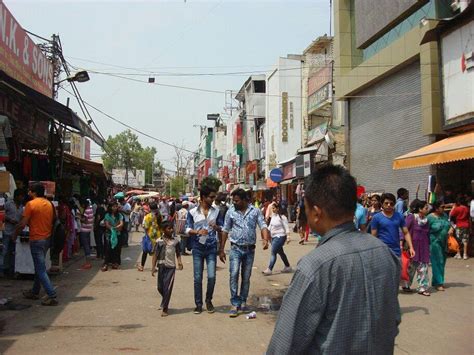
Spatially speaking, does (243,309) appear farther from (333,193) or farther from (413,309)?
(333,193)

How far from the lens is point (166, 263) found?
6.99 m

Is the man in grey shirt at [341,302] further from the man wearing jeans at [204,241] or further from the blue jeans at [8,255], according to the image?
the blue jeans at [8,255]

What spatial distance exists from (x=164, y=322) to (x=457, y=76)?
1101 centimetres

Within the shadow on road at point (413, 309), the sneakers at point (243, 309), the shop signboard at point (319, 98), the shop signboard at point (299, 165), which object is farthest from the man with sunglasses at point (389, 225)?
the shop signboard at point (299, 165)

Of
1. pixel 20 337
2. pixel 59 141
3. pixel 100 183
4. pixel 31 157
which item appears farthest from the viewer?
pixel 100 183

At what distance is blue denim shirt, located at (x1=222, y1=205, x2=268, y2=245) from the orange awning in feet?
21.4

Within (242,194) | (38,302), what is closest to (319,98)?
(242,194)

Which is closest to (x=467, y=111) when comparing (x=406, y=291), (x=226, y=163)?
(x=406, y=291)

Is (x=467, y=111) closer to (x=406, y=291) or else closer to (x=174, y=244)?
(x=406, y=291)

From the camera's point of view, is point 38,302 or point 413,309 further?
point 38,302

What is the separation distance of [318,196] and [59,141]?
430 inches

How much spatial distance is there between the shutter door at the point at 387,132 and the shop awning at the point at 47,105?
10.2 metres

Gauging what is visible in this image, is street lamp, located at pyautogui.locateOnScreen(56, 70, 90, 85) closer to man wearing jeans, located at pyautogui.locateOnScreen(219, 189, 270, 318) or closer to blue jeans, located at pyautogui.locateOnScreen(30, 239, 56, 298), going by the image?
blue jeans, located at pyautogui.locateOnScreen(30, 239, 56, 298)

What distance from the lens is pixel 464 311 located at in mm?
7113
